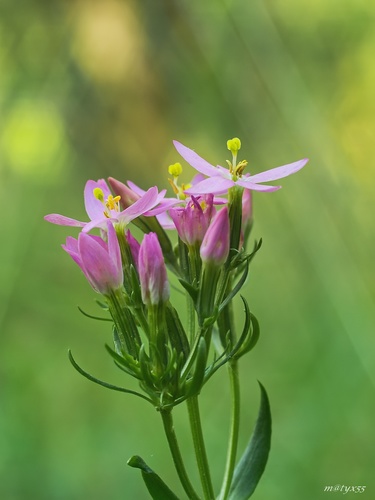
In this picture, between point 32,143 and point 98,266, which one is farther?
point 32,143

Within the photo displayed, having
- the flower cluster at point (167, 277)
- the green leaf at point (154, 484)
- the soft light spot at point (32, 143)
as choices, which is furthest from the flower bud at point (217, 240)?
the soft light spot at point (32, 143)

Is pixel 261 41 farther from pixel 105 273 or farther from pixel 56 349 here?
pixel 105 273

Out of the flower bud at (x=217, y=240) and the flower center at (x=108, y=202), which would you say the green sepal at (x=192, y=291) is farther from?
the flower center at (x=108, y=202)

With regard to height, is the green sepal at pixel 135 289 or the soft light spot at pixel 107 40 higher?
the soft light spot at pixel 107 40

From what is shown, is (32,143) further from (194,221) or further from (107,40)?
(194,221)

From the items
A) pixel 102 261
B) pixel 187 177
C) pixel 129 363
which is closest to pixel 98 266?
pixel 102 261

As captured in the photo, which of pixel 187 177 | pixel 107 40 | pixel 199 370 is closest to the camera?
pixel 199 370

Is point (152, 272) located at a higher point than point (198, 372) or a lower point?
higher
